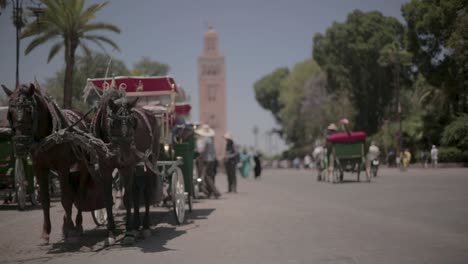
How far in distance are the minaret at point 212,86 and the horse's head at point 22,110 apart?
3888 inches

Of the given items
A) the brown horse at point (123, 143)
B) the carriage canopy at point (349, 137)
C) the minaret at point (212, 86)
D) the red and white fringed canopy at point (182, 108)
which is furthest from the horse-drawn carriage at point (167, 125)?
the minaret at point (212, 86)

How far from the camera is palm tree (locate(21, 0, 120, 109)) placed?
2252cm

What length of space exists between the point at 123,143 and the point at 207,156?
11258 mm

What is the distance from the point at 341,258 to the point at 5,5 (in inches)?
428

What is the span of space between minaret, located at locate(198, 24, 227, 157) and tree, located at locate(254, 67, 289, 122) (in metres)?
7.29

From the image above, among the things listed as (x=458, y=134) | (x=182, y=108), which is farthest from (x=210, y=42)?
(x=182, y=108)

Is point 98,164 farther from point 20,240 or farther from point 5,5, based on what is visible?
point 5,5

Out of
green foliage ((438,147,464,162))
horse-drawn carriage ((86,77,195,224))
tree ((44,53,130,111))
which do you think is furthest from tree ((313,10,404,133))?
horse-drawn carriage ((86,77,195,224))

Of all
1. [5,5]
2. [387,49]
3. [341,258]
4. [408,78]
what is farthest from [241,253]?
[387,49]

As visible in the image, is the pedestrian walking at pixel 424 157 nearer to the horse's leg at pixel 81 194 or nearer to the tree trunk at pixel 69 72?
the tree trunk at pixel 69 72

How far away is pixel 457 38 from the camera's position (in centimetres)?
2470

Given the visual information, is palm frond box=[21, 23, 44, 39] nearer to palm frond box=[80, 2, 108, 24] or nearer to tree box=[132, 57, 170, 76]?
palm frond box=[80, 2, 108, 24]

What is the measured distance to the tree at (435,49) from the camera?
30.8 m

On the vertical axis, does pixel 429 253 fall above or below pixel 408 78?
below
